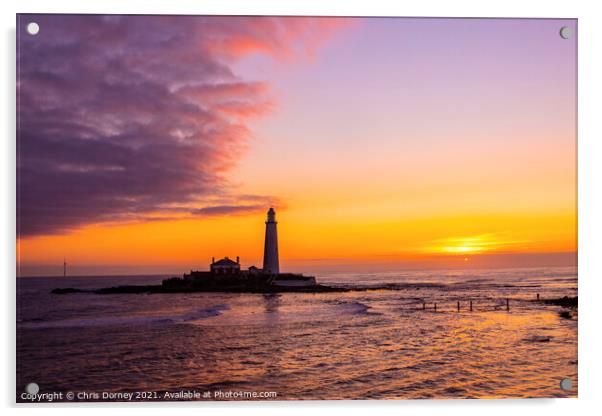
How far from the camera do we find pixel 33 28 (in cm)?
454

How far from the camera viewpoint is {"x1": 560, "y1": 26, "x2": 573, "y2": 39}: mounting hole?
4.71m

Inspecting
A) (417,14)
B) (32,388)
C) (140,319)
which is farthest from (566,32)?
(140,319)

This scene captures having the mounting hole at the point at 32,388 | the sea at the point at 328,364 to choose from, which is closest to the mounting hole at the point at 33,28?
the sea at the point at 328,364

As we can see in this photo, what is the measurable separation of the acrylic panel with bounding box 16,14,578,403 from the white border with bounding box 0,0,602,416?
9 centimetres

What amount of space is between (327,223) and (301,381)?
182cm

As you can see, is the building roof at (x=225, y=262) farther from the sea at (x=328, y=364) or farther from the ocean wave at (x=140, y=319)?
the ocean wave at (x=140, y=319)

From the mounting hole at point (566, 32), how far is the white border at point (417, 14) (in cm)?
10

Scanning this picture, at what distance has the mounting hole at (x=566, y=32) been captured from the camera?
471cm

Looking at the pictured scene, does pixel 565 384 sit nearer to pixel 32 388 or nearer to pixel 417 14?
pixel 417 14

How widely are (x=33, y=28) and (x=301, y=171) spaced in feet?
9.32

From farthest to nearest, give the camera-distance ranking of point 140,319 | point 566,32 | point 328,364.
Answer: point 140,319 < point 328,364 < point 566,32

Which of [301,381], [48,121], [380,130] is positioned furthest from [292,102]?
[301,381]
